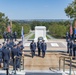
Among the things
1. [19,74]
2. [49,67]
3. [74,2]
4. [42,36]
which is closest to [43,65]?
[49,67]

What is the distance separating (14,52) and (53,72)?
2.77 meters

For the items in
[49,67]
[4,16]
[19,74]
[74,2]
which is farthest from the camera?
[4,16]

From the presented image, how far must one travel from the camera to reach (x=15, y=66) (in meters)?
13.8

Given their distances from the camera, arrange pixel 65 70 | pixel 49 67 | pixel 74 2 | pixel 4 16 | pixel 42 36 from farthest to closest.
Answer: pixel 4 16, pixel 74 2, pixel 42 36, pixel 49 67, pixel 65 70

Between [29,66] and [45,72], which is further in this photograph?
[29,66]

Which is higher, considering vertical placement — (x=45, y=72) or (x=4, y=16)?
(x=4, y=16)

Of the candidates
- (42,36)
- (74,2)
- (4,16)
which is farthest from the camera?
(4,16)

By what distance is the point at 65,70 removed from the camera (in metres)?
14.4

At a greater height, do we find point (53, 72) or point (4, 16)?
point (4, 16)

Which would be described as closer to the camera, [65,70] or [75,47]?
[65,70]

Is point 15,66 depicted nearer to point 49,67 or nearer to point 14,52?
point 14,52

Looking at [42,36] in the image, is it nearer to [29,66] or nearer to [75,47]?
[75,47]

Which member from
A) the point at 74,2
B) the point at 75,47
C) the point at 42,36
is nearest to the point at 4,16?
the point at 74,2

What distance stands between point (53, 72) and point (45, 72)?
0.44 meters
